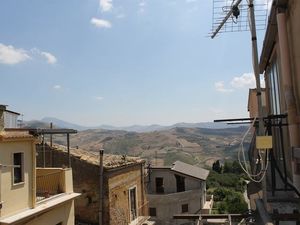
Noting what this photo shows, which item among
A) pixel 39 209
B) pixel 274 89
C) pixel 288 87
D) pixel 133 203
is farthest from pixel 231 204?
pixel 288 87

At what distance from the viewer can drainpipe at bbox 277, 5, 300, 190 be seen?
6629 mm

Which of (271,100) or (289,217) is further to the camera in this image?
(271,100)

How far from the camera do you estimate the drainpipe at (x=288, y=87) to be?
Answer: 6.63m

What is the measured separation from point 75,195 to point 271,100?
880 cm

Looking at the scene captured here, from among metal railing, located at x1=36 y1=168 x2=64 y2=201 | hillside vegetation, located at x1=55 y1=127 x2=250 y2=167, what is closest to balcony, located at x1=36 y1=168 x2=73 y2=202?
metal railing, located at x1=36 y1=168 x2=64 y2=201

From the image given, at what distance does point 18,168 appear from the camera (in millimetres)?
12164

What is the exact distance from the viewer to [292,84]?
6969 mm

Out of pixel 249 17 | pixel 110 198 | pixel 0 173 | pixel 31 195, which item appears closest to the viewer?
pixel 249 17

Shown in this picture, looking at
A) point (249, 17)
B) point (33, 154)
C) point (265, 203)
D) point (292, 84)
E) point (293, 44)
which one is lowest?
point (265, 203)

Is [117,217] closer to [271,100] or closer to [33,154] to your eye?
[33,154]

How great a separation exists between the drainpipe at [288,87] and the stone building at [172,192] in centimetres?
3228

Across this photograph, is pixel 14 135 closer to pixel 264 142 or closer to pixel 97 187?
pixel 97 187

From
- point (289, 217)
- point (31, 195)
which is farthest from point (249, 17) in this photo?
point (31, 195)

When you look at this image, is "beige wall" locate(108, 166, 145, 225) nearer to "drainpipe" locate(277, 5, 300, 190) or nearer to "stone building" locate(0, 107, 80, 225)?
"stone building" locate(0, 107, 80, 225)
